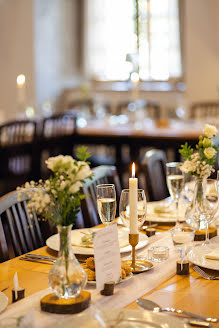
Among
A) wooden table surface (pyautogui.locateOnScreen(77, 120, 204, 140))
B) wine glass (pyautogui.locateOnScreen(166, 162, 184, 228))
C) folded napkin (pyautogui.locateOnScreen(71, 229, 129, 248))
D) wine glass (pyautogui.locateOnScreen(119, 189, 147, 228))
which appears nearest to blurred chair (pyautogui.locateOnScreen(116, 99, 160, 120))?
wooden table surface (pyautogui.locateOnScreen(77, 120, 204, 140))

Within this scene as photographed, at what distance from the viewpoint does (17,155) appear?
4758 millimetres

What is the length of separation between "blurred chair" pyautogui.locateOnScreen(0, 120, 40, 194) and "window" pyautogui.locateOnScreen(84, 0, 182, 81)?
3.32 m

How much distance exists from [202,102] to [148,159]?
451 centimetres

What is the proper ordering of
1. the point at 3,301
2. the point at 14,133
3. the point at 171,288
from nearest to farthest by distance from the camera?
the point at 3,301, the point at 171,288, the point at 14,133

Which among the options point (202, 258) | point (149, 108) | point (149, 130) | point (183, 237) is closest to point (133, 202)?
point (183, 237)

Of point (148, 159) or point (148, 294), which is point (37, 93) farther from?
point (148, 294)

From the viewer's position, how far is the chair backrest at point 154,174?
302cm

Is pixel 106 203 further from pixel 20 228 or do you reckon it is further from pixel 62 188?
pixel 20 228

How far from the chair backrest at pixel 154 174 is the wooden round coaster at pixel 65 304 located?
1.68 meters

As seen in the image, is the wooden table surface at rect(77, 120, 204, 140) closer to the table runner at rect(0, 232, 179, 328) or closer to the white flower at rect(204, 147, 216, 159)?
the white flower at rect(204, 147, 216, 159)

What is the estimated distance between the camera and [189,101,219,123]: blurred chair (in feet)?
23.7

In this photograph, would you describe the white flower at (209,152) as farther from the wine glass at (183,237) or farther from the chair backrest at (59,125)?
the chair backrest at (59,125)

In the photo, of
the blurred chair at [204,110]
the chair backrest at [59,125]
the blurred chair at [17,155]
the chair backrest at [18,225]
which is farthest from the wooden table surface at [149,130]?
the chair backrest at [18,225]

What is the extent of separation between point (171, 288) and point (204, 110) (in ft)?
19.4
